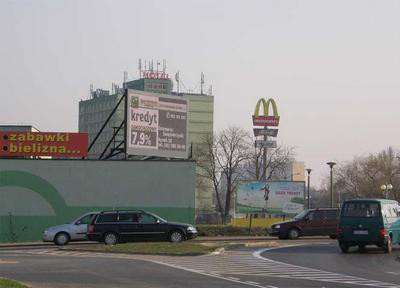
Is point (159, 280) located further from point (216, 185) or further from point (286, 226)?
point (216, 185)

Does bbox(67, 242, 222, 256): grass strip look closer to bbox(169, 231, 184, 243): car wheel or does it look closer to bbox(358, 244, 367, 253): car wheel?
bbox(169, 231, 184, 243): car wheel

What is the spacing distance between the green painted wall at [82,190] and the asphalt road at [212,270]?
1469cm

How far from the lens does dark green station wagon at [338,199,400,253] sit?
25641 mm

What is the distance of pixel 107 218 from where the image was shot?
104 feet

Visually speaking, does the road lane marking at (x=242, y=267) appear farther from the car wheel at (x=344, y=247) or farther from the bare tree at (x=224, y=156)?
the bare tree at (x=224, y=156)


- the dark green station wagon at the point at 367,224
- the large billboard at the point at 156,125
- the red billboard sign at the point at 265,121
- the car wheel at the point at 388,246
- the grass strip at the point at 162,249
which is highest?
the red billboard sign at the point at 265,121

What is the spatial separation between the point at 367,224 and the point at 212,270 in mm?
8814

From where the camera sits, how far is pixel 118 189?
41.4 m

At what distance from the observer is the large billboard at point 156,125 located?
4284 cm

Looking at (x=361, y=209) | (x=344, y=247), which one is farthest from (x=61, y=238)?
(x=361, y=209)

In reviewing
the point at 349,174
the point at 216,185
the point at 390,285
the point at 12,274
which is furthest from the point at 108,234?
the point at 349,174

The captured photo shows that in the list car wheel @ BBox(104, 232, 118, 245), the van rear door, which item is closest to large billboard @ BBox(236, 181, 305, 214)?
car wheel @ BBox(104, 232, 118, 245)

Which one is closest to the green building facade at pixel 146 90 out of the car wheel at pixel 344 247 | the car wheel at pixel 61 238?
the car wheel at pixel 61 238

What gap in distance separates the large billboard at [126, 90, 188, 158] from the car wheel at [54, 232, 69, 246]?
10.4m
